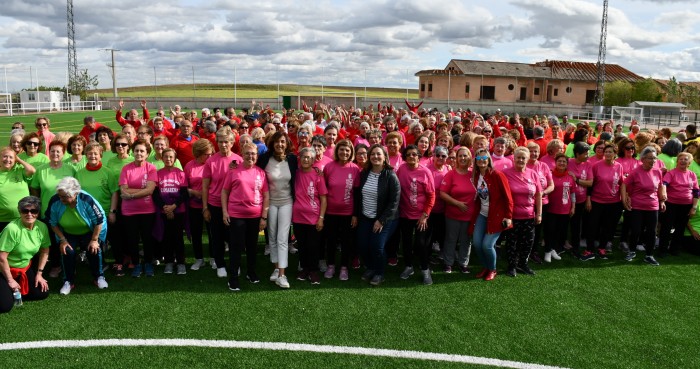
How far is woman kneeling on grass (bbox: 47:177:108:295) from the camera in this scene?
210 inches

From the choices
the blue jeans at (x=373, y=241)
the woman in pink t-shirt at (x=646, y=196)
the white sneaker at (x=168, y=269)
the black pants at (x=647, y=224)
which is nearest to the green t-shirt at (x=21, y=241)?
the white sneaker at (x=168, y=269)

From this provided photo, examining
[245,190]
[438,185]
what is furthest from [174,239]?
[438,185]

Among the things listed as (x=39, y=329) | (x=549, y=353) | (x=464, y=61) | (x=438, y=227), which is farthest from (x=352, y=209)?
(x=464, y=61)

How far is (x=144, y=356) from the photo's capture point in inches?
164

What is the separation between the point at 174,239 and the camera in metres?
6.12

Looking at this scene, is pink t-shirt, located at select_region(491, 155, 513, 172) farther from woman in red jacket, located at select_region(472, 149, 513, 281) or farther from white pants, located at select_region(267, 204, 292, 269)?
white pants, located at select_region(267, 204, 292, 269)

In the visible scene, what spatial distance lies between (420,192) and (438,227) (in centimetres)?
127

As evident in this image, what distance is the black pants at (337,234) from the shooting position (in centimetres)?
595

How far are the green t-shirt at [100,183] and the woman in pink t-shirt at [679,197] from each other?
7299 millimetres

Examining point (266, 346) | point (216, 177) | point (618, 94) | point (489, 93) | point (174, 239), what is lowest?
point (266, 346)

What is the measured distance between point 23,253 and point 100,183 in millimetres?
1109

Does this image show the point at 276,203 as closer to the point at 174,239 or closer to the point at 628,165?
the point at 174,239

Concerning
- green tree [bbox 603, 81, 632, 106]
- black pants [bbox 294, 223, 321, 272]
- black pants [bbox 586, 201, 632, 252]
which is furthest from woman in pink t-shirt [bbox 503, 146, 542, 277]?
green tree [bbox 603, 81, 632, 106]

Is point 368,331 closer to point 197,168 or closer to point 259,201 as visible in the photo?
point 259,201
